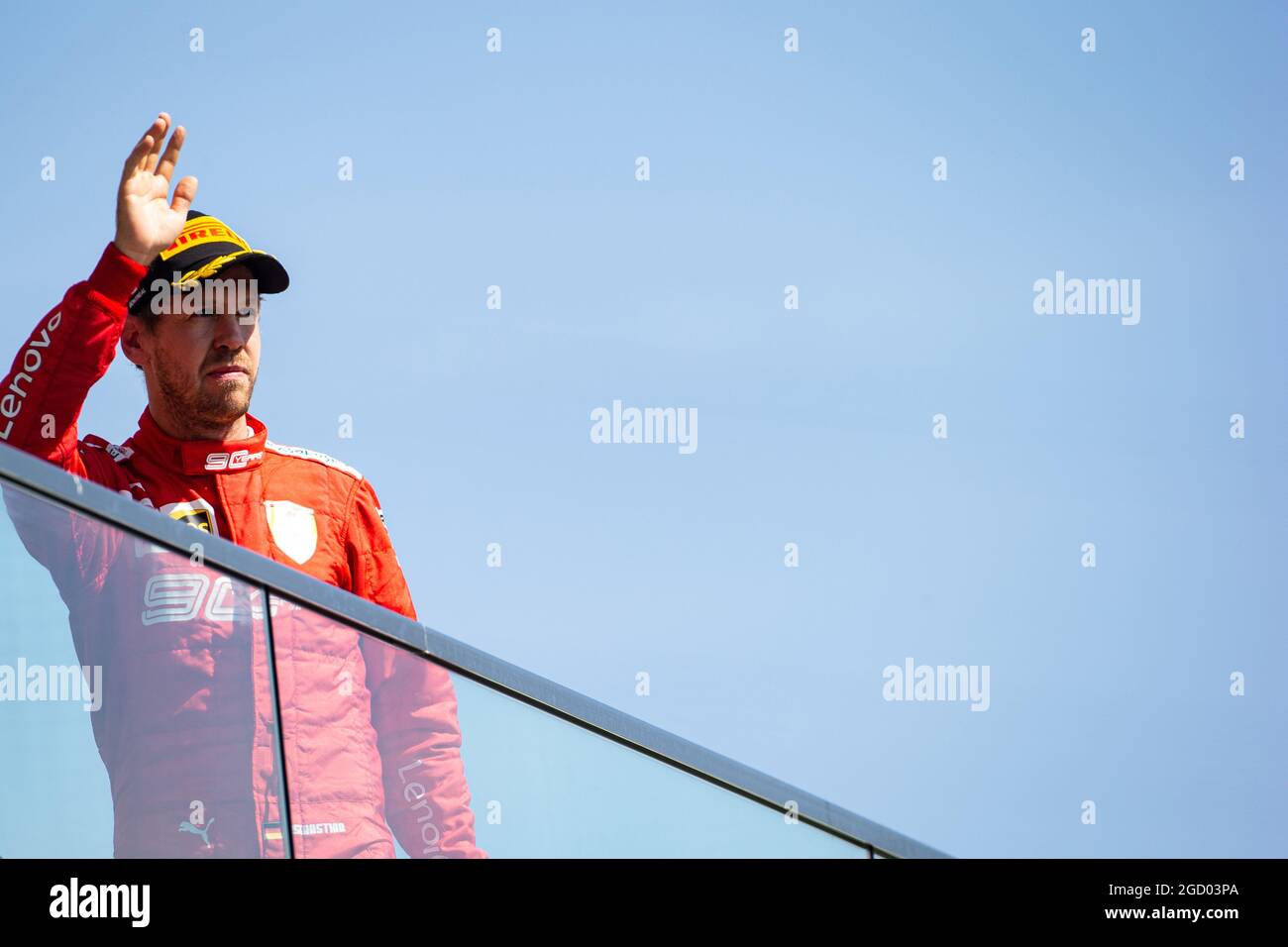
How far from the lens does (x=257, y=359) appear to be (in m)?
3.71

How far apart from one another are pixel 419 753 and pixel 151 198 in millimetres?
1598

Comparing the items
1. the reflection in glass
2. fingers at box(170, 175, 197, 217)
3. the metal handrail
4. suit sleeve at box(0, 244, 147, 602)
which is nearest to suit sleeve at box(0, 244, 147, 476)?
suit sleeve at box(0, 244, 147, 602)

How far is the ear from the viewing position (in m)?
3.72

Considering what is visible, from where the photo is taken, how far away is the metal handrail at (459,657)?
236 centimetres

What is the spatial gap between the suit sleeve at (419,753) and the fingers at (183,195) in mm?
1445

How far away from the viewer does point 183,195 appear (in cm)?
350

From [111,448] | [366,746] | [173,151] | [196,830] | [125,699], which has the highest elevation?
[173,151]

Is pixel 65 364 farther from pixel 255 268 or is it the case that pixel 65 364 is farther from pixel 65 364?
pixel 255 268

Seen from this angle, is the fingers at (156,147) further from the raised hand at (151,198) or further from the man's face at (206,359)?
the man's face at (206,359)

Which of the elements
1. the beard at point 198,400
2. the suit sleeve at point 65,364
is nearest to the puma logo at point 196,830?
the suit sleeve at point 65,364

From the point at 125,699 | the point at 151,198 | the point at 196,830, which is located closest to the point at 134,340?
the point at 151,198

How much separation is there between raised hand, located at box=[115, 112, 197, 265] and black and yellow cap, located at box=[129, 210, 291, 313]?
155mm

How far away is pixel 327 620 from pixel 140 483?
126cm
